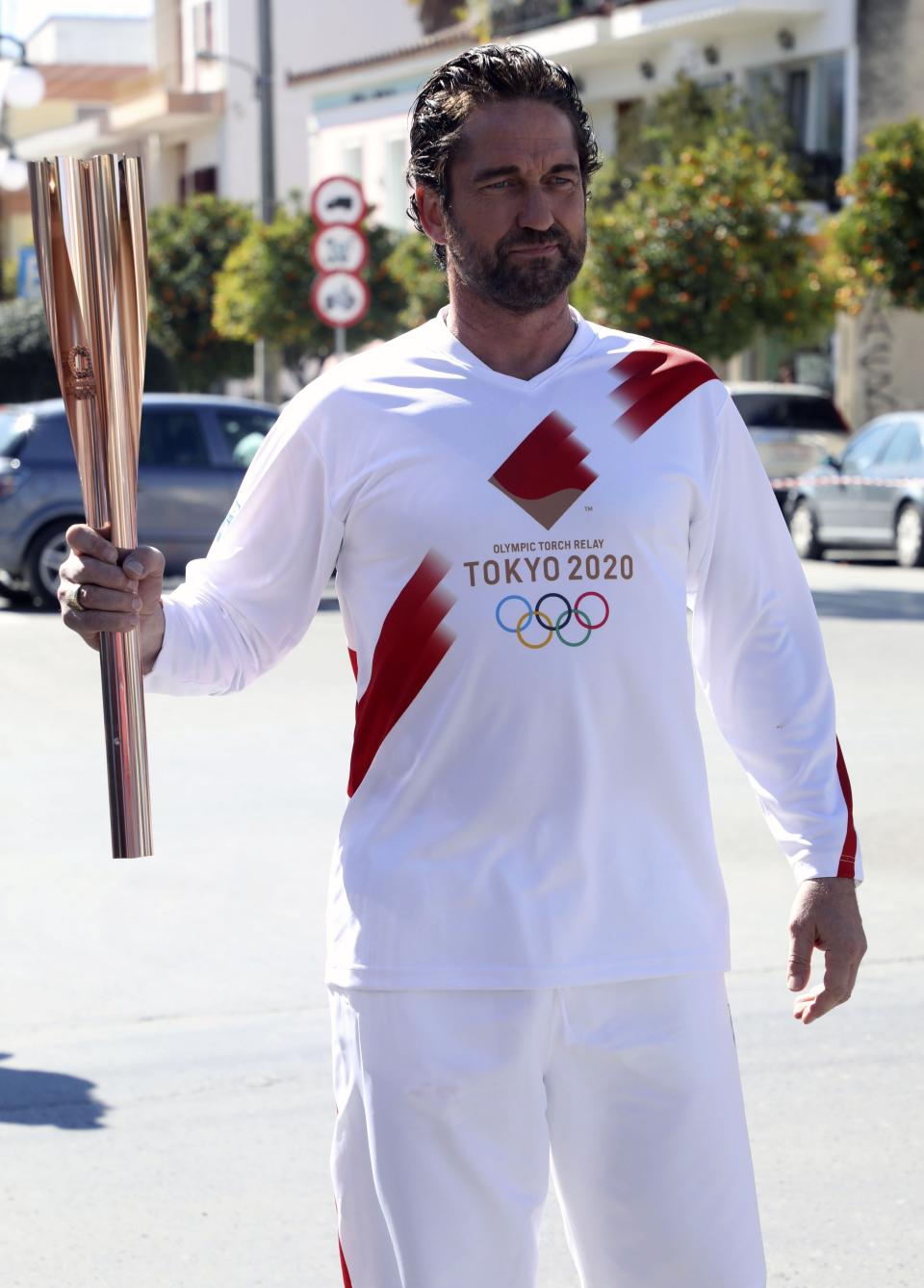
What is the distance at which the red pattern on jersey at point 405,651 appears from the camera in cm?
285

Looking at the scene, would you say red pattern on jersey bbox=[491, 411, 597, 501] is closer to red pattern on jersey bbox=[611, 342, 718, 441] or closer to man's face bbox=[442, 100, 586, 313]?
red pattern on jersey bbox=[611, 342, 718, 441]

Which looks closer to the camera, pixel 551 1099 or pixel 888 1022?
pixel 551 1099

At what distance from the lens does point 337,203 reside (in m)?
19.5

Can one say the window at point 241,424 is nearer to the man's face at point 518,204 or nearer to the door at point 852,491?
the door at point 852,491

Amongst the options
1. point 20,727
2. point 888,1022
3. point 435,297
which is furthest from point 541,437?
point 435,297

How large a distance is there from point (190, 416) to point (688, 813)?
1499cm

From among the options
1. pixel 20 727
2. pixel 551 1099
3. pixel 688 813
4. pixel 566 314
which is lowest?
pixel 20 727

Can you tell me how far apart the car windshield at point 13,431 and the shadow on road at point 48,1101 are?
11.9m

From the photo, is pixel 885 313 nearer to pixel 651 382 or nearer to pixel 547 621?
pixel 651 382

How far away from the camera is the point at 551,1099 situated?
9.30 feet

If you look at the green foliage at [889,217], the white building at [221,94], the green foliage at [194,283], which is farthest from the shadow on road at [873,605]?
the white building at [221,94]

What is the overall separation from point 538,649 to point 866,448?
62.5ft

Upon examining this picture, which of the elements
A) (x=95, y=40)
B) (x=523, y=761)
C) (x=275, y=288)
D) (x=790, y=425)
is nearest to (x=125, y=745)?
(x=523, y=761)

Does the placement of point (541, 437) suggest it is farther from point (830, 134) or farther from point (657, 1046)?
point (830, 134)
